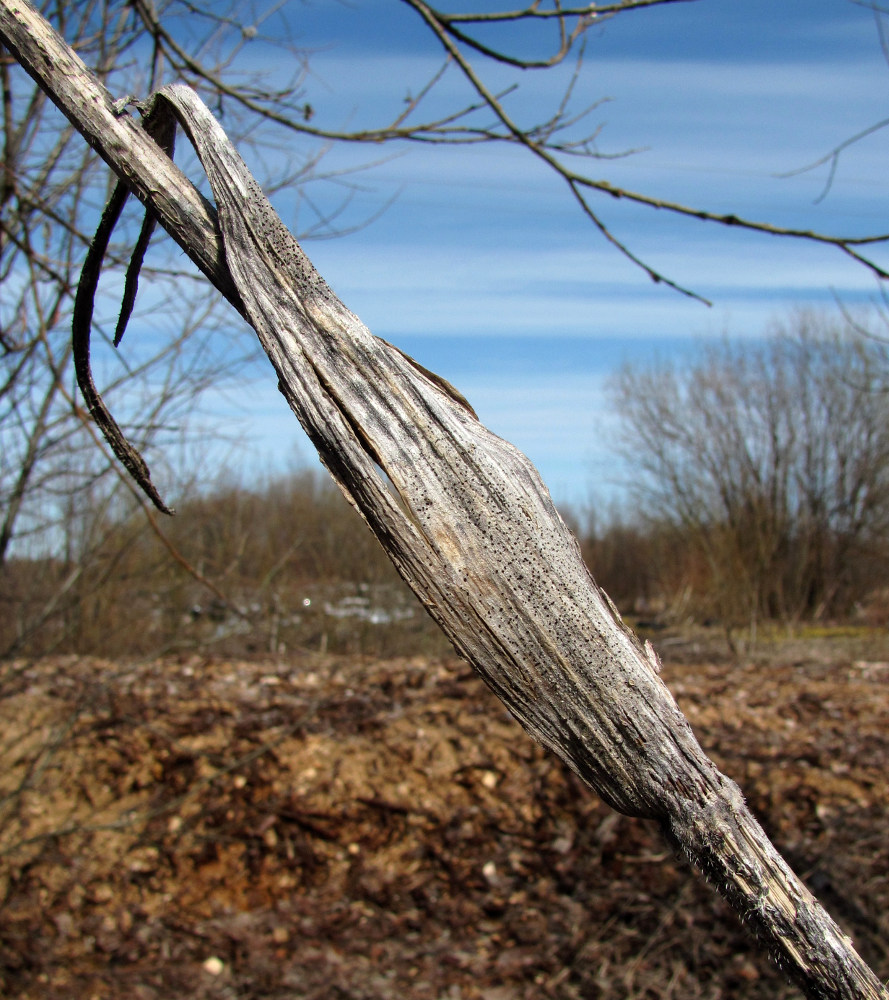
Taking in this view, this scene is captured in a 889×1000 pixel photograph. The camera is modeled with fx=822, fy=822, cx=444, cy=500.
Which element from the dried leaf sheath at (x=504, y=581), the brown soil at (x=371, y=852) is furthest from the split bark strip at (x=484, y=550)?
the brown soil at (x=371, y=852)

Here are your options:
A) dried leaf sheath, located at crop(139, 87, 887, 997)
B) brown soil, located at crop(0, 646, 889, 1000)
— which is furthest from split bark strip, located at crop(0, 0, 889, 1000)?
brown soil, located at crop(0, 646, 889, 1000)

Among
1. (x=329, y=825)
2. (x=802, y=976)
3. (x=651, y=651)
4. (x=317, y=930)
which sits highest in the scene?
(x=651, y=651)

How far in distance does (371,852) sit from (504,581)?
16.5ft

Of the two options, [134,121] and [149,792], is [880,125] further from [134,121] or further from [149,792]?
[149,792]

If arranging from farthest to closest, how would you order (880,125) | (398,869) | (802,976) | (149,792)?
(149,792), (398,869), (880,125), (802,976)

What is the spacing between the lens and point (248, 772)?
18.2 ft

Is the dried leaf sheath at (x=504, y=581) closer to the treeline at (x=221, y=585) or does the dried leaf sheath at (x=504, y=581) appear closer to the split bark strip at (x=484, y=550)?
the split bark strip at (x=484, y=550)

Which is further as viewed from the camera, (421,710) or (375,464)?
(421,710)

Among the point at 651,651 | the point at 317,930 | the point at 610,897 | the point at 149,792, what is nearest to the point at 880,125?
the point at 651,651

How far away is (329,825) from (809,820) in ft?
9.62

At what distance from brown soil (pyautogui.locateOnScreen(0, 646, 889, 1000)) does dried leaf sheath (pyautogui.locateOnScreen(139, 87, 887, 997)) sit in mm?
3944

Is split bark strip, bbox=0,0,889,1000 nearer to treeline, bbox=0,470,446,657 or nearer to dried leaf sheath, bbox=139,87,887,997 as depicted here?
dried leaf sheath, bbox=139,87,887,997

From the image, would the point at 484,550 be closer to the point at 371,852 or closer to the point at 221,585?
the point at 371,852

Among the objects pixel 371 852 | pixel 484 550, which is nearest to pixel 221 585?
pixel 371 852
